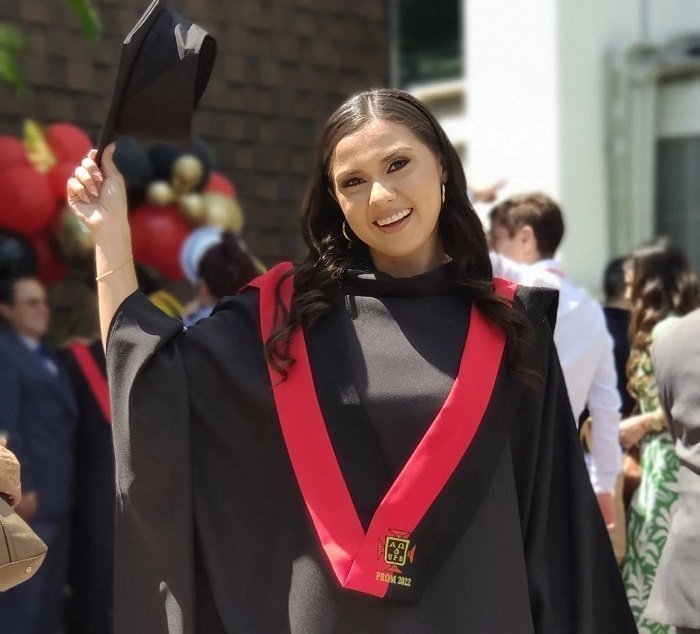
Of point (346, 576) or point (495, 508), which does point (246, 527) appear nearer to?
point (346, 576)

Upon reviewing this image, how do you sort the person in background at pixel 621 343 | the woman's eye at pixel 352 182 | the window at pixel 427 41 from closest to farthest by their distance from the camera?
the woman's eye at pixel 352 182 < the person in background at pixel 621 343 < the window at pixel 427 41

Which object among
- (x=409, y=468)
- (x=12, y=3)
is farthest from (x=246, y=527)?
(x=12, y=3)

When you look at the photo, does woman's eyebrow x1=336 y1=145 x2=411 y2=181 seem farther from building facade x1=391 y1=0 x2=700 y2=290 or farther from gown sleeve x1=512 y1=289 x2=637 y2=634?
building facade x1=391 y1=0 x2=700 y2=290

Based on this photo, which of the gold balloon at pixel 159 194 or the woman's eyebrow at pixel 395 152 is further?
the gold balloon at pixel 159 194

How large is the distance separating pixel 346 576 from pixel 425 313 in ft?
1.76

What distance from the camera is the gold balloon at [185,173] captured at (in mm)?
6004

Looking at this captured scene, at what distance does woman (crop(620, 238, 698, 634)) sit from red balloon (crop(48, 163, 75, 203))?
7.42ft

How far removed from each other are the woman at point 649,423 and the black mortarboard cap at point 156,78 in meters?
2.27

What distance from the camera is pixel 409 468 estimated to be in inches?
99.0

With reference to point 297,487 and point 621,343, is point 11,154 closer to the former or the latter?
point 621,343

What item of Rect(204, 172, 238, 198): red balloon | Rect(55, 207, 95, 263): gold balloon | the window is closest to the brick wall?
Rect(204, 172, 238, 198): red balloon

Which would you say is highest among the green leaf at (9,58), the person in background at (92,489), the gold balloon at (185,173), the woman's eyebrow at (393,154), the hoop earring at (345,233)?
the green leaf at (9,58)

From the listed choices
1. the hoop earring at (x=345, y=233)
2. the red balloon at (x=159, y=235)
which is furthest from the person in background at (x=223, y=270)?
the hoop earring at (x=345, y=233)

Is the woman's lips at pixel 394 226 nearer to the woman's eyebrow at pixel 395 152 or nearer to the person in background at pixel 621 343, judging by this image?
the woman's eyebrow at pixel 395 152
